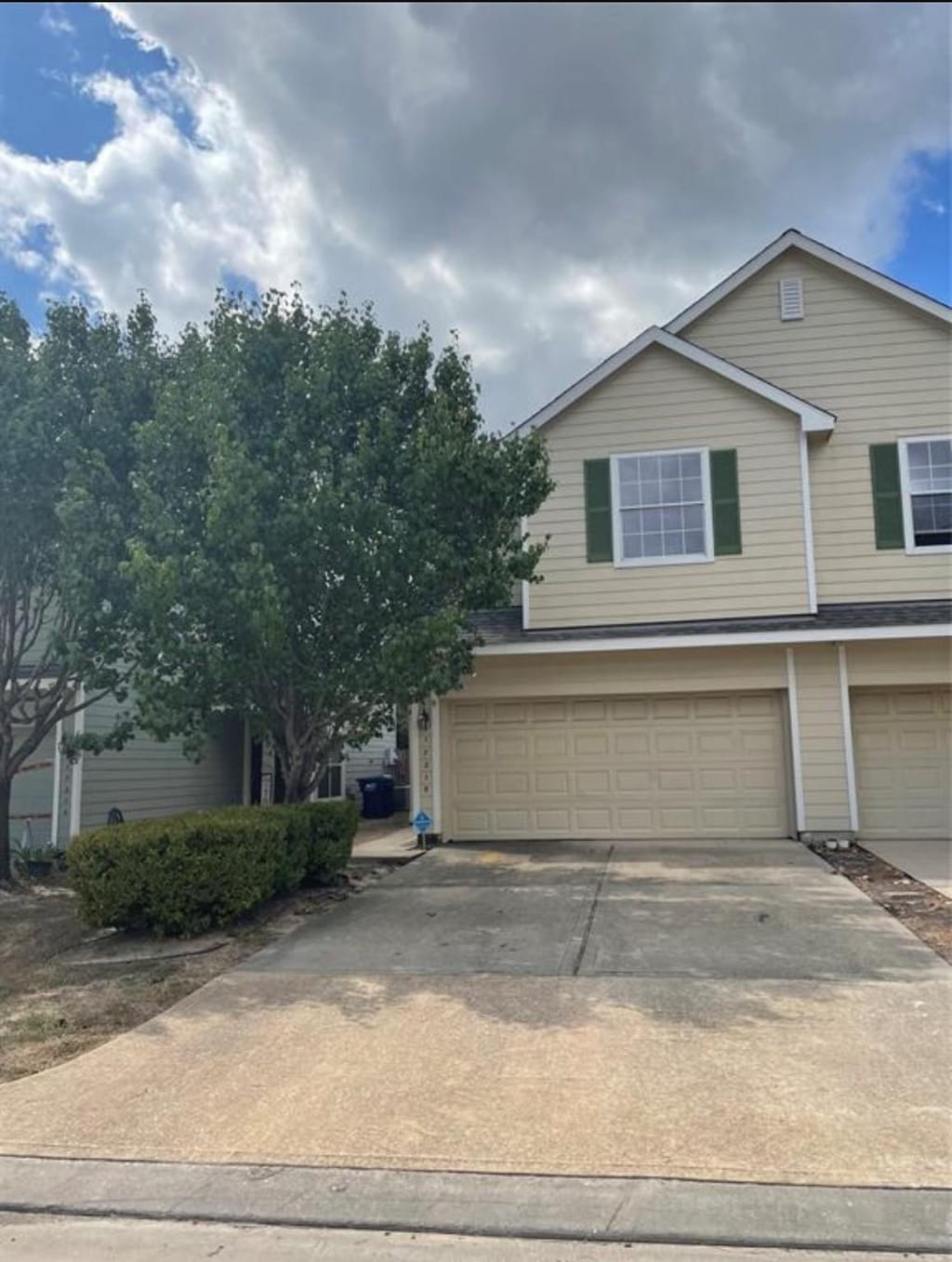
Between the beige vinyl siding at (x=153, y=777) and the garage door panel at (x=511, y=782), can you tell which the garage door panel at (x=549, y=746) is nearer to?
the garage door panel at (x=511, y=782)

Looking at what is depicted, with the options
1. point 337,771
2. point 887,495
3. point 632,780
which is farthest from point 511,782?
point 337,771

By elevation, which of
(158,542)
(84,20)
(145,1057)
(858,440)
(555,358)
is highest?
(555,358)

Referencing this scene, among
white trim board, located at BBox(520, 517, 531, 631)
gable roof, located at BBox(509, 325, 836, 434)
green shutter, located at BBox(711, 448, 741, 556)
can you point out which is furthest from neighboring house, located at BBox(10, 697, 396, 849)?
green shutter, located at BBox(711, 448, 741, 556)

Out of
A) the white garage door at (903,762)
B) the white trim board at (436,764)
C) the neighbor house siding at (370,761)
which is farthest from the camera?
the neighbor house siding at (370,761)

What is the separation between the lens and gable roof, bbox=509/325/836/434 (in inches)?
496

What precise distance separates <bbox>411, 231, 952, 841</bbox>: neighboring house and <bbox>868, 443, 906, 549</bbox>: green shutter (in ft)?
0.10

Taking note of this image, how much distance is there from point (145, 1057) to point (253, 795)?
12475 millimetres

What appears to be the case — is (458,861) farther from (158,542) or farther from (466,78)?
(466,78)

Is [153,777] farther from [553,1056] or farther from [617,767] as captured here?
[553,1056]

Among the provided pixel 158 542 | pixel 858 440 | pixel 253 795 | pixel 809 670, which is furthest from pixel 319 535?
pixel 253 795

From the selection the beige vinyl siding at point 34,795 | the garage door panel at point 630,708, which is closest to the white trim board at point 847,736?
the garage door panel at point 630,708

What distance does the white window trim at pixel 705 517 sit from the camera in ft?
42.1

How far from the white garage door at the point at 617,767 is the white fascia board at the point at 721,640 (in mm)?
915

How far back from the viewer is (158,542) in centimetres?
866
